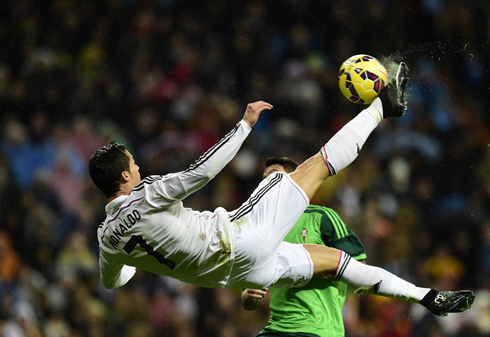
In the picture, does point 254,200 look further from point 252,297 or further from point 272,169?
point 252,297

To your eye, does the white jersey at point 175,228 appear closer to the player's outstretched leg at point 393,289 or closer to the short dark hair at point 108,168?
the short dark hair at point 108,168

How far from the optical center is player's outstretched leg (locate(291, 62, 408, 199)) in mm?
3826

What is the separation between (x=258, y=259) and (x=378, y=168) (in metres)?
4.05

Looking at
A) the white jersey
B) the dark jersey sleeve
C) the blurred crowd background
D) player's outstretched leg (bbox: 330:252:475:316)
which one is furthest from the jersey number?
the blurred crowd background

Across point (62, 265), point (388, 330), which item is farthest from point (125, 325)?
point (388, 330)

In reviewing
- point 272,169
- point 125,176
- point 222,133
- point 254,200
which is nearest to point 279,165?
point 272,169

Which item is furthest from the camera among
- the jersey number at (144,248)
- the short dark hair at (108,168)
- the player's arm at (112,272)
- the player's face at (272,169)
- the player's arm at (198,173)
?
the player's face at (272,169)

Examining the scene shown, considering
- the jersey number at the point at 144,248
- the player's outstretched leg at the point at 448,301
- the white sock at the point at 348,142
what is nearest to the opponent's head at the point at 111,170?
→ the jersey number at the point at 144,248

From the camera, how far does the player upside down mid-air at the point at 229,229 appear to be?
3.65m

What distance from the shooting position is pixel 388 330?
653cm

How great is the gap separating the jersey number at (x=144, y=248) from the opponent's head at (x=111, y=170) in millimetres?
291

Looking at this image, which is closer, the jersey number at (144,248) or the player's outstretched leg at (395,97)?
the jersey number at (144,248)

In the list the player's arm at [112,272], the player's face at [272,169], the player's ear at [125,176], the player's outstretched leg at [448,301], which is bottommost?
the player's outstretched leg at [448,301]

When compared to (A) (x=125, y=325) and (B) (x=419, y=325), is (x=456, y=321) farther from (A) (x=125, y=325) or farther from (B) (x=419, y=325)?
(A) (x=125, y=325)
